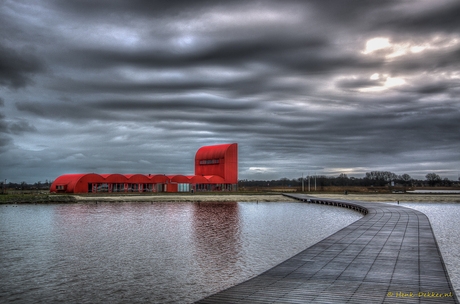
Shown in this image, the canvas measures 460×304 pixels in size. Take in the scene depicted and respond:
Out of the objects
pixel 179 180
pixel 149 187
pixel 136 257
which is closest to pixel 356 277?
pixel 136 257

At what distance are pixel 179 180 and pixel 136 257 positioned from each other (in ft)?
196

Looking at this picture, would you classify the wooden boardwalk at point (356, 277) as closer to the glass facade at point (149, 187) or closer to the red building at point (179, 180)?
the red building at point (179, 180)

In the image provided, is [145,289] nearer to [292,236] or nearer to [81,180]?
[292,236]

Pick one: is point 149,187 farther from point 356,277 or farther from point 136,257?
point 356,277

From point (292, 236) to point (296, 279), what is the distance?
37.8 ft

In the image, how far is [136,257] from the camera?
15727 mm

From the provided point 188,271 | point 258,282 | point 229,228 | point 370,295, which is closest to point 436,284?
point 370,295

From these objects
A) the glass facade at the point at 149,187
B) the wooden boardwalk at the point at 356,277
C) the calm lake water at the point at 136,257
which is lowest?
the calm lake water at the point at 136,257

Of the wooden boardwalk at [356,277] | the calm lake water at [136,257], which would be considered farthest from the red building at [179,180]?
the wooden boardwalk at [356,277]

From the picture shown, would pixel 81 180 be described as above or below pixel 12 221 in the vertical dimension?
above

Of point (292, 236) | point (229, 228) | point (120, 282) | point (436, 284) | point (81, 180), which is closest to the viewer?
point (436, 284)

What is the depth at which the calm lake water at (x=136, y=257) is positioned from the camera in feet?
36.2

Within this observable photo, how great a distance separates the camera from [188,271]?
13344 mm

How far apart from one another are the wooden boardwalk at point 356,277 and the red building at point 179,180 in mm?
56925
